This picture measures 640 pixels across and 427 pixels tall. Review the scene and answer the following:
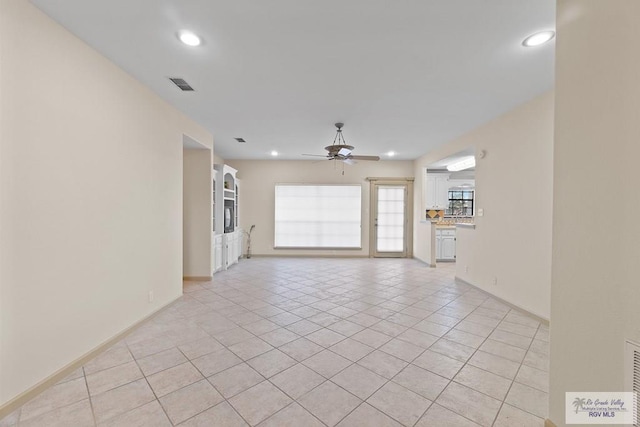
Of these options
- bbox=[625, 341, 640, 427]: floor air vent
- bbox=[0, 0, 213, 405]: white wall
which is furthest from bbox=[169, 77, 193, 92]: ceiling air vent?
bbox=[625, 341, 640, 427]: floor air vent

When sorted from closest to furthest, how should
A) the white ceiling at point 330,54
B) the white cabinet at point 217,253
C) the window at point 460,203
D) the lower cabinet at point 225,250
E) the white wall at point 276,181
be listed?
the white ceiling at point 330,54
the white cabinet at point 217,253
the lower cabinet at point 225,250
the white wall at point 276,181
the window at point 460,203

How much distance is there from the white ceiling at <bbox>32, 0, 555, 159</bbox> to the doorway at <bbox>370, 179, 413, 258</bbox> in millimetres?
3500

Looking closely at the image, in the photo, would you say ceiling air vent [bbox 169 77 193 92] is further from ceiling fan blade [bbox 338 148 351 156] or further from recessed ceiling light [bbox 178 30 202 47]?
ceiling fan blade [bbox 338 148 351 156]

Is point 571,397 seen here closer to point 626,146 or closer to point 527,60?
point 626,146

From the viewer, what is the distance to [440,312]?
3.42 m

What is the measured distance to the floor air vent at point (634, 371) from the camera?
111 cm

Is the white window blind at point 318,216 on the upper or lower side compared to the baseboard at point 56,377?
upper

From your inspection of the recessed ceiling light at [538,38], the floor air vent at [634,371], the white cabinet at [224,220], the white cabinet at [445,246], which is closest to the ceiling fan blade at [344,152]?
the recessed ceiling light at [538,38]

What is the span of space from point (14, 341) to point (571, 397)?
3.47 metres

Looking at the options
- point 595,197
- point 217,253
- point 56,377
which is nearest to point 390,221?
point 217,253

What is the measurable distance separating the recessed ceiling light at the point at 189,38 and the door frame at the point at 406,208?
5.74m

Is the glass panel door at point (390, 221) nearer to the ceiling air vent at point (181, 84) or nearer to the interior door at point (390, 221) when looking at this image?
the interior door at point (390, 221)

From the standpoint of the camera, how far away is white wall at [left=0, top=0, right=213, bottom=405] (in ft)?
5.64

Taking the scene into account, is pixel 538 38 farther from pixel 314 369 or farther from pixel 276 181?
pixel 276 181
